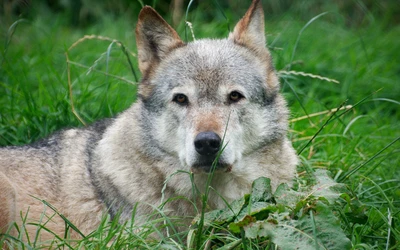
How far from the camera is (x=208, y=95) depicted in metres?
4.29

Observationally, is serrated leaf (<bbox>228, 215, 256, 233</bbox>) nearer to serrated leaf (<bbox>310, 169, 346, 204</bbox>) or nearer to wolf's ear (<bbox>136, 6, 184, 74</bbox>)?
serrated leaf (<bbox>310, 169, 346, 204</bbox>)

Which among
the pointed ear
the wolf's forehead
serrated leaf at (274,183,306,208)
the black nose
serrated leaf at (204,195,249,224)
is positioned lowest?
serrated leaf at (204,195,249,224)

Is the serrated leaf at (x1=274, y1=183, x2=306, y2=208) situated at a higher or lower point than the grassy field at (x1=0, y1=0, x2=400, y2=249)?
higher

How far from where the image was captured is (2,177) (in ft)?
14.8

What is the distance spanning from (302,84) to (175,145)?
11.4ft

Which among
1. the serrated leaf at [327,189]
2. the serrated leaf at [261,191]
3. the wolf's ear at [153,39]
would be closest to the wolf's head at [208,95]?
the wolf's ear at [153,39]

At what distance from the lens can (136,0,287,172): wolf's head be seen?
412cm

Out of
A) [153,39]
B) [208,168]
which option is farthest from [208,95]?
[153,39]

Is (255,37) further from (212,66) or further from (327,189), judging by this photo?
(327,189)

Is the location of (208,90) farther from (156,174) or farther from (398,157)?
(398,157)

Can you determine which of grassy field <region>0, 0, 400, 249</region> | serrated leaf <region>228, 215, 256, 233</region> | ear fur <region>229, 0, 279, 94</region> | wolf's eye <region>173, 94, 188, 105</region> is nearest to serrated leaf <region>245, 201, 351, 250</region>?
serrated leaf <region>228, 215, 256, 233</region>

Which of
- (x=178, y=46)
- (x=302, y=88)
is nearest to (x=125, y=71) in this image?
(x=302, y=88)

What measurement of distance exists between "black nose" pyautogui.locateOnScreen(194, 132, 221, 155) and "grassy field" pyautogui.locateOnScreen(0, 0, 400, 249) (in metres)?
0.59

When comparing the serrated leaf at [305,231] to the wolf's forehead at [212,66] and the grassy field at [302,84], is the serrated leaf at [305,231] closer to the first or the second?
the grassy field at [302,84]
